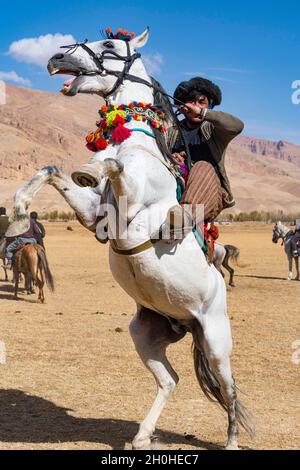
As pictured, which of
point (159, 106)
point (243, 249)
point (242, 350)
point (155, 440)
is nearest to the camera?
point (159, 106)

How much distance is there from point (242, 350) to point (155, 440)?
5.11 meters

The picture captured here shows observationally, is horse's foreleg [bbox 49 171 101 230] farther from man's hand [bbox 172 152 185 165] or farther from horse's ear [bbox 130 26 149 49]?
horse's ear [bbox 130 26 149 49]

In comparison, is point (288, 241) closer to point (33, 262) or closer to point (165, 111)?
point (33, 262)

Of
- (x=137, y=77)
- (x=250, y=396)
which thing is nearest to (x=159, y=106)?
(x=137, y=77)

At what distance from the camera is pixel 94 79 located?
18.6 feet

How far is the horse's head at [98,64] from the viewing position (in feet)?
18.3

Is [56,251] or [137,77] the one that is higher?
[137,77]

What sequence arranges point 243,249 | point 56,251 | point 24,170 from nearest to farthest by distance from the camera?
point 56,251
point 243,249
point 24,170

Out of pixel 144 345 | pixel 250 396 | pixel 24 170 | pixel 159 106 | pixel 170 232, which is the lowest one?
pixel 250 396

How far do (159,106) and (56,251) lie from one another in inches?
1192

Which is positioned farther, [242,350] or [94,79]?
[242,350]

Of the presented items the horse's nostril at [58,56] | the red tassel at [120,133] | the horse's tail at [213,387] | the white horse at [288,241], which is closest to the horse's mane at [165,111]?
the red tassel at [120,133]

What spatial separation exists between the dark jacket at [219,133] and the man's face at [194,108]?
0.31 ft

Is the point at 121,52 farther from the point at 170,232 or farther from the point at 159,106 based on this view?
the point at 170,232
